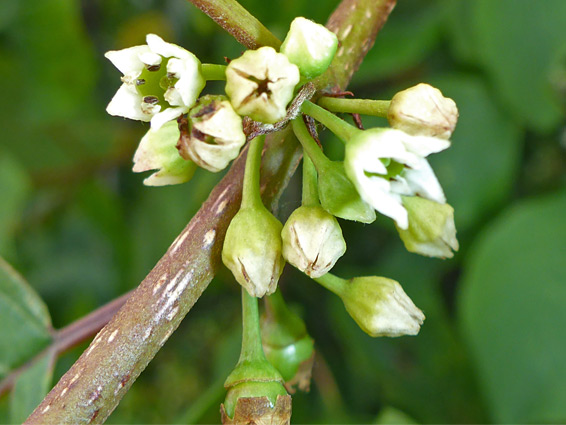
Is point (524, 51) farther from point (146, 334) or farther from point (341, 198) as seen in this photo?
point (146, 334)

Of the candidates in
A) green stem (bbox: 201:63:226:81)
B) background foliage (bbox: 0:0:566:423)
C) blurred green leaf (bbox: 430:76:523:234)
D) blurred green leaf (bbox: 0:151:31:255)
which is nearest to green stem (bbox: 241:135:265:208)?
green stem (bbox: 201:63:226:81)

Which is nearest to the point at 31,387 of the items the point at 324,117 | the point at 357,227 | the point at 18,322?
the point at 18,322

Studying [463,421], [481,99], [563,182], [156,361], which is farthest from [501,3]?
[156,361]

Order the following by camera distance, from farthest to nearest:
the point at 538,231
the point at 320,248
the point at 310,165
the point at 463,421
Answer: the point at 463,421
the point at 538,231
the point at 310,165
the point at 320,248

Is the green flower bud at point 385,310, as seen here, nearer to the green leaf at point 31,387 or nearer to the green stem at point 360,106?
the green stem at point 360,106

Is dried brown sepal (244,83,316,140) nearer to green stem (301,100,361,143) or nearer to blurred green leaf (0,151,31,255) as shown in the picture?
green stem (301,100,361,143)

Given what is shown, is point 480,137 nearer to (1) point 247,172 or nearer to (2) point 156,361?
(1) point 247,172

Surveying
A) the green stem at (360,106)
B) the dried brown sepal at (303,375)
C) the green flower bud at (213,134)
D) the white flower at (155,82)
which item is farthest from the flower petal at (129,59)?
the dried brown sepal at (303,375)
